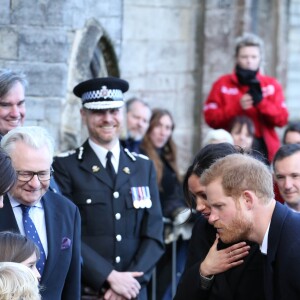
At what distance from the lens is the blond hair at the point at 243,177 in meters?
4.38

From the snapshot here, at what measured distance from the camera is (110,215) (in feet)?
20.6

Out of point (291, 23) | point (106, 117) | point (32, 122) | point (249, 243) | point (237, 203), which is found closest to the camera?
point (237, 203)

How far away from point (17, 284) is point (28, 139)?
1.33 m

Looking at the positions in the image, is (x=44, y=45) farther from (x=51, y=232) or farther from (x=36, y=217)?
(x=51, y=232)

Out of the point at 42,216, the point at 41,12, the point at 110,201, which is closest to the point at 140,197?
the point at 110,201

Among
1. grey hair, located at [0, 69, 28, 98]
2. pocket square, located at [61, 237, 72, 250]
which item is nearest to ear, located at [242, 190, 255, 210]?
pocket square, located at [61, 237, 72, 250]

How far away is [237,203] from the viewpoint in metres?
4.39

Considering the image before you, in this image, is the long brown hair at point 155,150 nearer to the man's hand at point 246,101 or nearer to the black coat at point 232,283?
the man's hand at point 246,101

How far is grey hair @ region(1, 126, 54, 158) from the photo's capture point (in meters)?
5.16

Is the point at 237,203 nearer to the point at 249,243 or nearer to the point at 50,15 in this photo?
the point at 249,243

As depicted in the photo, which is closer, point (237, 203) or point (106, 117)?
point (237, 203)

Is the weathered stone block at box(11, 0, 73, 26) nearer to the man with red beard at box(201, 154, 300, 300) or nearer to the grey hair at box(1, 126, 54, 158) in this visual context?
the grey hair at box(1, 126, 54, 158)

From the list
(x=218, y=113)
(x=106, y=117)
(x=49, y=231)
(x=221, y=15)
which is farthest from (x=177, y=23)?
(x=49, y=231)

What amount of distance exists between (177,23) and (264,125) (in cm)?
260
